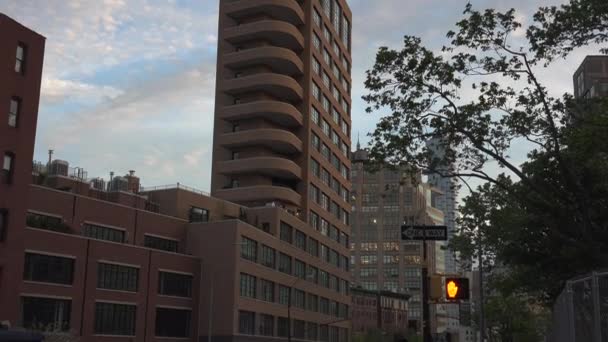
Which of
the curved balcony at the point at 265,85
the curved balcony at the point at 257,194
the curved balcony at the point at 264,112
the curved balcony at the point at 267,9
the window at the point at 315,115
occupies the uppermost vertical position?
the curved balcony at the point at 267,9

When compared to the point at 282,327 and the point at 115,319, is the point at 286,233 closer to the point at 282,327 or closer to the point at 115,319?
the point at 282,327

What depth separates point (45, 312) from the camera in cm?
5688

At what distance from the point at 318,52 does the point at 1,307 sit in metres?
65.7

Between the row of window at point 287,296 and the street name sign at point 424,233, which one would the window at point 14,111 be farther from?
the street name sign at point 424,233

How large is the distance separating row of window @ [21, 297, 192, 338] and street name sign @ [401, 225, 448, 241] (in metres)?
39.6

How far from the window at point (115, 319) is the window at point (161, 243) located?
347 inches

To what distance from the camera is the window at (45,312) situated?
2162 inches

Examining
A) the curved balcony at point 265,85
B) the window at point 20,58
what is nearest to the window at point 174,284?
the window at point 20,58

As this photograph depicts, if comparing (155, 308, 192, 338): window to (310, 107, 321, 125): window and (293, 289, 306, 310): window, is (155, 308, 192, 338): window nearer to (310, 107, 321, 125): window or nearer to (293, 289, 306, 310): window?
(293, 289, 306, 310): window

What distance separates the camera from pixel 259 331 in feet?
262

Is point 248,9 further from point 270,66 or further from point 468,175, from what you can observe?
point 468,175

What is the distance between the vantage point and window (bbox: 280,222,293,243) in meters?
90.0

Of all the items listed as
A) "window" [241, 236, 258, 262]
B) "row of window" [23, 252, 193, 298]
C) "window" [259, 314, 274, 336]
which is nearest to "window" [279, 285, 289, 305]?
"window" [259, 314, 274, 336]

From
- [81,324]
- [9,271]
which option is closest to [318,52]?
[81,324]
